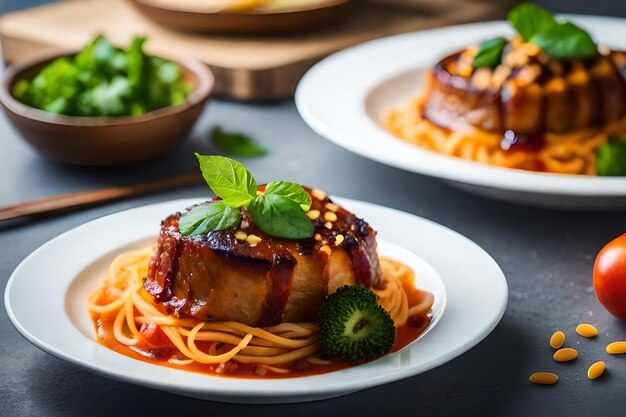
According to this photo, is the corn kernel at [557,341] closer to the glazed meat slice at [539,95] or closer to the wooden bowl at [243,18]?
the glazed meat slice at [539,95]

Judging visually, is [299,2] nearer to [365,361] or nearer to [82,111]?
[82,111]

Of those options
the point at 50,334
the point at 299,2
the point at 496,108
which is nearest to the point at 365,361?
the point at 50,334

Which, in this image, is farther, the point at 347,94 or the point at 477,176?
the point at 347,94

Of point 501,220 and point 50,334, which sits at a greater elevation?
point 50,334

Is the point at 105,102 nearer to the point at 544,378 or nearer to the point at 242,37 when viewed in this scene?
the point at 242,37

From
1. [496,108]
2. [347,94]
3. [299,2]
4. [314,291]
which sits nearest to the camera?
[314,291]

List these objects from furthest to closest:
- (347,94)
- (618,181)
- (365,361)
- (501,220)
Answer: (347,94), (501,220), (618,181), (365,361)

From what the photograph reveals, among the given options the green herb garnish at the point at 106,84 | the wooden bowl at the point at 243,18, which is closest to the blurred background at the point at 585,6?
the wooden bowl at the point at 243,18
